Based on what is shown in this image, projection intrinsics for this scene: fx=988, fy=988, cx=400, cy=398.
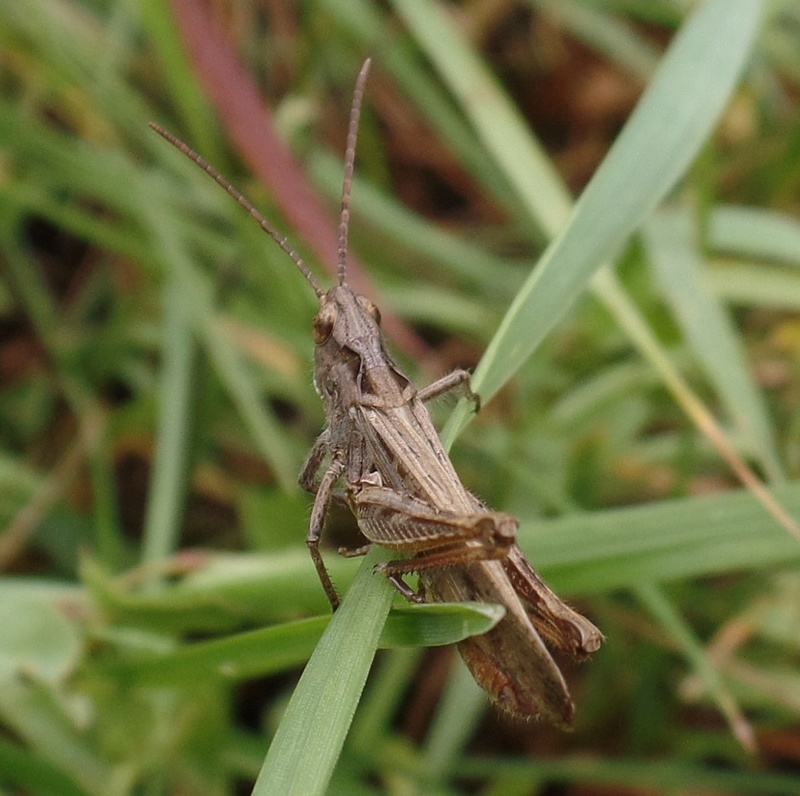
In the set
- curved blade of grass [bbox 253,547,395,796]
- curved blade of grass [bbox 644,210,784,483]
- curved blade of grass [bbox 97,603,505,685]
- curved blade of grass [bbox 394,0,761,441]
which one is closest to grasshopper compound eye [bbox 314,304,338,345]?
curved blade of grass [bbox 394,0,761,441]

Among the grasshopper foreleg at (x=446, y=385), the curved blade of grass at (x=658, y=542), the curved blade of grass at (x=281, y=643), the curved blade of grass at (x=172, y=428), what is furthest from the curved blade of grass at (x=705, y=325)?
the curved blade of grass at (x=172, y=428)

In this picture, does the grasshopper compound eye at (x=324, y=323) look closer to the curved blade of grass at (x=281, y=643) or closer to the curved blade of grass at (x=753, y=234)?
the curved blade of grass at (x=281, y=643)

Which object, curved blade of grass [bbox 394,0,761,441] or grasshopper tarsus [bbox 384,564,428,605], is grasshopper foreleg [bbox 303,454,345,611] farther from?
curved blade of grass [bbox 394,0,761,441]

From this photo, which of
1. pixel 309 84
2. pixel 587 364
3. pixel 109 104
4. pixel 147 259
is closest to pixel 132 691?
pixel 147 259

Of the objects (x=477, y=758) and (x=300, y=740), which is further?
(x=477, y=758)

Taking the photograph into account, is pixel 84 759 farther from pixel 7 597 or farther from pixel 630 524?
pixel 630 524

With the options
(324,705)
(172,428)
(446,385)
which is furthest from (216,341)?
(324,705)

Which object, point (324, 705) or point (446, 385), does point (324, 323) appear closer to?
point (446, 385)
